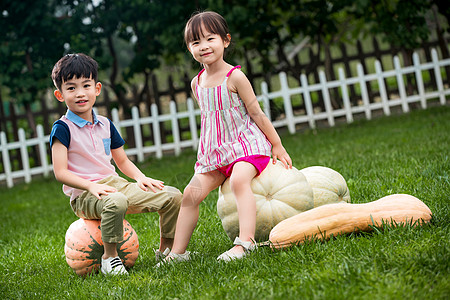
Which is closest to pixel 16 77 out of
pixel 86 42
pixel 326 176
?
pixel 86 42

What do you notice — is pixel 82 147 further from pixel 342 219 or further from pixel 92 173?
pixel 342 219

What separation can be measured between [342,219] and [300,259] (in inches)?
18.8

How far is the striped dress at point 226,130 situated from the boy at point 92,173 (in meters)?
0.41

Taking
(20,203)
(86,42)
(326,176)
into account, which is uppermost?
(86,42)

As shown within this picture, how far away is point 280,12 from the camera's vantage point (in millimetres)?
12695

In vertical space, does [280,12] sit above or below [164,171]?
above

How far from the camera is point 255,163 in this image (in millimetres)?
3322

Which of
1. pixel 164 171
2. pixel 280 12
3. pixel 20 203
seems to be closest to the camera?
pixel 20 203

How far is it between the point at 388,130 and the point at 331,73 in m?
4.39

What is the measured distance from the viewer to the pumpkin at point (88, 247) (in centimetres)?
335

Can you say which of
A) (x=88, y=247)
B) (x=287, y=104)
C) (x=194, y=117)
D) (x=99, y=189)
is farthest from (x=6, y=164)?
(x=99, y=189)

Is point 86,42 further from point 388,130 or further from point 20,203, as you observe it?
point 388,130

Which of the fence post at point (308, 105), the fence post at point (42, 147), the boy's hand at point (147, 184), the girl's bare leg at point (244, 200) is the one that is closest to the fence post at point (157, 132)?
the fence post at point (42, 147)

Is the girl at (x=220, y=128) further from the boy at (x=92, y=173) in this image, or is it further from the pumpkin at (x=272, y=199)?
the boy at (x=92, y=173)
